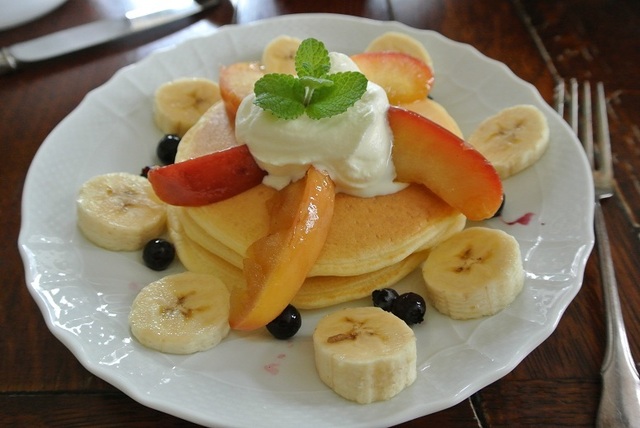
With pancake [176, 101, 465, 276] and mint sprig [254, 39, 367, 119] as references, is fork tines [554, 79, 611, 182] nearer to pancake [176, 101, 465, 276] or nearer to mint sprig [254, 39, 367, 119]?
pancake [176, 101, 465, 276]

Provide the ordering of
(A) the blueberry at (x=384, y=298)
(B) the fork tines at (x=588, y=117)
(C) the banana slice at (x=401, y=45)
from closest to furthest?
(A) the blueberry at (x=384, y=298) < (B) the fork tines at (x=588, y=117) < (C) the banana slice at (x=401, y=45)

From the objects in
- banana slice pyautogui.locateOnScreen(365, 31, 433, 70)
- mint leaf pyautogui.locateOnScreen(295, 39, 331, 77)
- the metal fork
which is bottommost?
the metal fork

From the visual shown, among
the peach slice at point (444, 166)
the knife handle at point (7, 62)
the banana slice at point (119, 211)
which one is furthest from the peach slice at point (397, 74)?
the knife handle at point (7, 62)

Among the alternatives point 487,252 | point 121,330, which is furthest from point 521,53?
point 121,330

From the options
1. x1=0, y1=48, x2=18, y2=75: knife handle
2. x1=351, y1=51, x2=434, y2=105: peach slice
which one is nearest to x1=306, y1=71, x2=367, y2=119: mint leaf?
x1=351, y1=51, x2=434, y2=105: peach slice

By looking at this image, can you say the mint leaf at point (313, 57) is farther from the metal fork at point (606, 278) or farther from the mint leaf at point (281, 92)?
the metal fork at point (606, 278)

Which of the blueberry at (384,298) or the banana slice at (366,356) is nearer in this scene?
the banana slice at (366,356)

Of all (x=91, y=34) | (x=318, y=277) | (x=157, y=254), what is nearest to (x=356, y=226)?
(x=318, y=277)

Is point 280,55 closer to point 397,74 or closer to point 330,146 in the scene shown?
point 397,74
